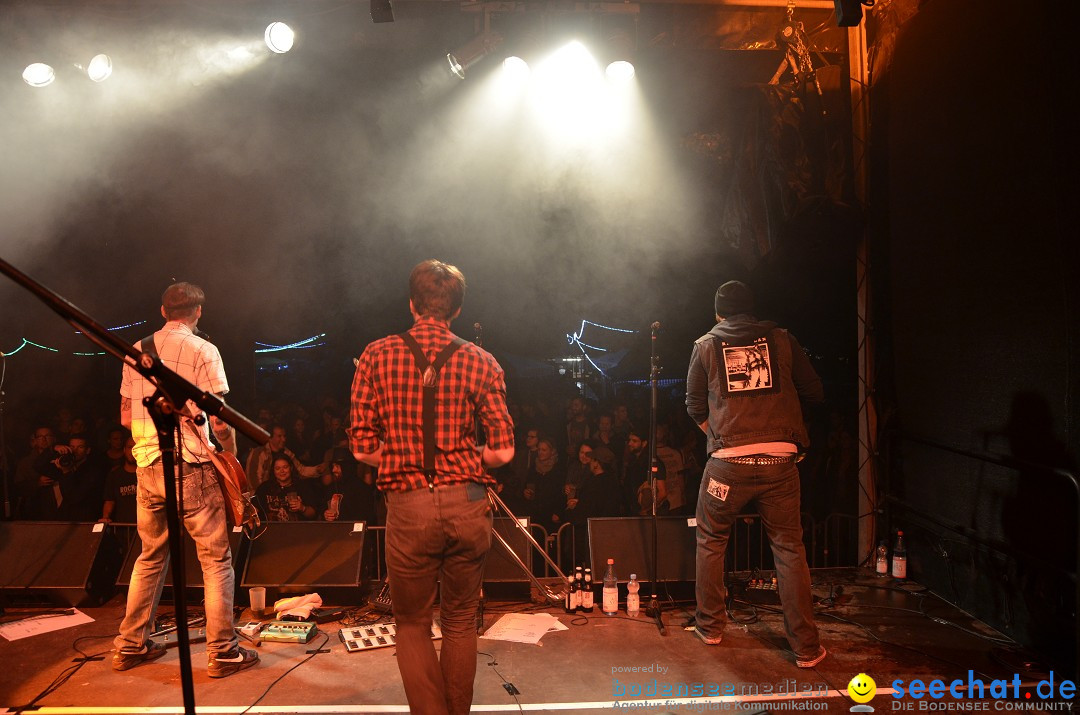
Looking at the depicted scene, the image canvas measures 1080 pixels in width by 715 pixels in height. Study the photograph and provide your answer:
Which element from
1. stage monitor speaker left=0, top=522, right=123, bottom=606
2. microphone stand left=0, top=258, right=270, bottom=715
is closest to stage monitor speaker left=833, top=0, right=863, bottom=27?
microphone stand left=0, top=258, right=270, bottom=715

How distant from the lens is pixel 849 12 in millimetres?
4871

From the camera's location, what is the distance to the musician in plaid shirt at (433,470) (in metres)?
2.74

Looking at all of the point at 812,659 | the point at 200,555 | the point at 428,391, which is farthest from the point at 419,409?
the point at 812,659

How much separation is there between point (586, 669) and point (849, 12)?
451cm

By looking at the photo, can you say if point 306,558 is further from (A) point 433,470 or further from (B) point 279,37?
(B) point 279,37

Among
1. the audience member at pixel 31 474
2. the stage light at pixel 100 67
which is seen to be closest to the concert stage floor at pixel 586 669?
the audience member at pixel 31 474

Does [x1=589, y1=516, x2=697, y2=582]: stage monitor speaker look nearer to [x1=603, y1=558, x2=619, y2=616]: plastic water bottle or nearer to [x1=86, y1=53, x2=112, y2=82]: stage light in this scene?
[x1=603, y1=558, x2=619, y2=616]: plastic water bottle

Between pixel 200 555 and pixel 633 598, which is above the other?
pixel 200 555

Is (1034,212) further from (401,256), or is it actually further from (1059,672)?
(401,256)

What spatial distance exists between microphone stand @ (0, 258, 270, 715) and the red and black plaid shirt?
61 centimetres

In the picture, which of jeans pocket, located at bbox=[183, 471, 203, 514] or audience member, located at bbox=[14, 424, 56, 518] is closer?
jeans pocket, located at bbox=[183, 471, 203, 514]

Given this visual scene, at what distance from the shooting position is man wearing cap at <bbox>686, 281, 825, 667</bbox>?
387 centimetres

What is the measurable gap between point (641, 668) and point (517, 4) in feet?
16.2

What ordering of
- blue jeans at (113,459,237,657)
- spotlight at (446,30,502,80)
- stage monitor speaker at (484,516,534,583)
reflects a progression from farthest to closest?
1. spotlight at (446,30,502,80)
2. stage monitor speaker at (484,516,534,583)
3. blue jeans at (113,459,237,657)
